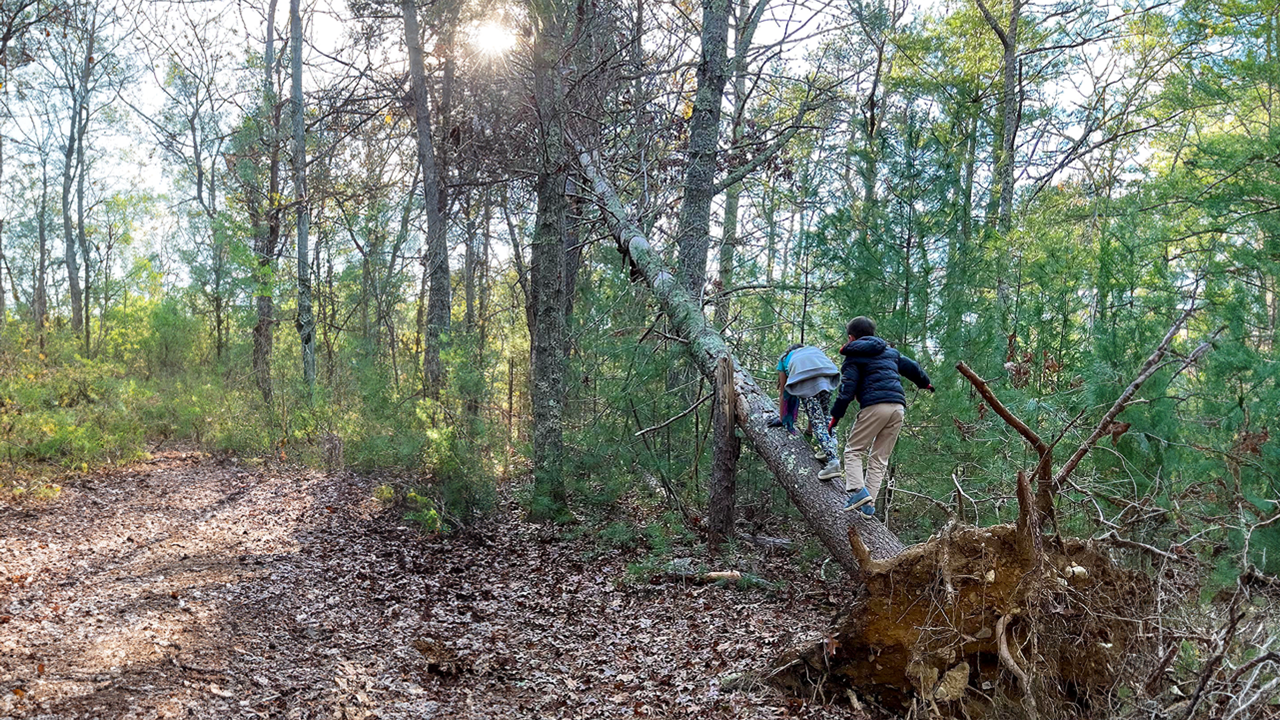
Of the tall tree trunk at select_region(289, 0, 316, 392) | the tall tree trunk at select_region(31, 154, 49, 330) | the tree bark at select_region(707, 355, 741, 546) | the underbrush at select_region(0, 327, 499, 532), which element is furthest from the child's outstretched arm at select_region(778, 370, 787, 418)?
the tall tree trunk at select_region(31, 154, 49, 330)

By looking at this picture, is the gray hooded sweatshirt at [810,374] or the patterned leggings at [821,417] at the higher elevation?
the gray hooded sweatshirt at [810,374]

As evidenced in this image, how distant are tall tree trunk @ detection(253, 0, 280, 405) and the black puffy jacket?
10607 mm

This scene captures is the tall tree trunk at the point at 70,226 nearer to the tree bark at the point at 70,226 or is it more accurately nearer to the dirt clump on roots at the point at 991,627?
the tree bark at the point at 70,226

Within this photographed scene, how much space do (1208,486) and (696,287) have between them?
525 cm

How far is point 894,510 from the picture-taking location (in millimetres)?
7266

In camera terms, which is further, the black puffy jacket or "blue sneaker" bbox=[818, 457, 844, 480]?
"blue sneaker" bbox=[818, 457, 844, 480]

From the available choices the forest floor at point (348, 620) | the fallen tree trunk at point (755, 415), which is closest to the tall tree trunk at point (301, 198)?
the forest floor at point (348, 620)

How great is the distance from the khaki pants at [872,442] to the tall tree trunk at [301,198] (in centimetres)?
1006

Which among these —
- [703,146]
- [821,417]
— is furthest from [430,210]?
[821,417]

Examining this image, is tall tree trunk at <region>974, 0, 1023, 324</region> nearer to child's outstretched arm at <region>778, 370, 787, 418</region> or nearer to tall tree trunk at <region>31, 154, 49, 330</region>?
child's outstretched arm at <region>778, 370, 787, 418</region>

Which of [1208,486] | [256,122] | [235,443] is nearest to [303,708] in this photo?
[1208,486]

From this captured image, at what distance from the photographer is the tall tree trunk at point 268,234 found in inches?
515

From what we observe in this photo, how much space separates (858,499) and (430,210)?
25.1ft

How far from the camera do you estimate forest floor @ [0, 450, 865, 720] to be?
4.36 m
